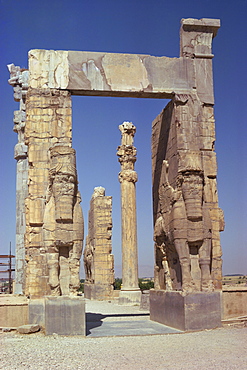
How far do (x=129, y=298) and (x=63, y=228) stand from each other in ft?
27.4

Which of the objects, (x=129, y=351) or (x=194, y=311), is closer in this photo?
(x=129, y=351)

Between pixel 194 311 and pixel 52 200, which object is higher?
pixel 52 200

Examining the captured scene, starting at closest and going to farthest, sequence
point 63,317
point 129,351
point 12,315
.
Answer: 1. point 129,351
2. point 63,317
3. point 12,315

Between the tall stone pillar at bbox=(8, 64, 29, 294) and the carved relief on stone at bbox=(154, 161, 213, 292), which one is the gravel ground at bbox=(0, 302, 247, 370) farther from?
the tall stone pillar at bbox=(8, 64, 29, 294)

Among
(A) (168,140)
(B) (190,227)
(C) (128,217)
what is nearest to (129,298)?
(C) (128,217)

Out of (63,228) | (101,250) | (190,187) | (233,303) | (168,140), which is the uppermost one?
(168,140)

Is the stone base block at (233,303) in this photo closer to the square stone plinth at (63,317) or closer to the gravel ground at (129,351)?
the gravel ground at (129,351)

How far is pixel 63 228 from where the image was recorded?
852cm

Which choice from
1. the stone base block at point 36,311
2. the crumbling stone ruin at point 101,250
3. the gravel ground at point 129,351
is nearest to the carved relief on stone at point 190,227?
the gravel ground at point 129,351

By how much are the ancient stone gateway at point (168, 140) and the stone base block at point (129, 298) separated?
6.25 metres

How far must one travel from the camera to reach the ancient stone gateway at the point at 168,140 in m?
8.87

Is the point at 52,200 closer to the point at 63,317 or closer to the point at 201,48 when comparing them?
the point at 63,317

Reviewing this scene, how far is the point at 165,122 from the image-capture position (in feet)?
33.9

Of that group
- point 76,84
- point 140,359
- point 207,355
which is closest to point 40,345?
point 140,359
